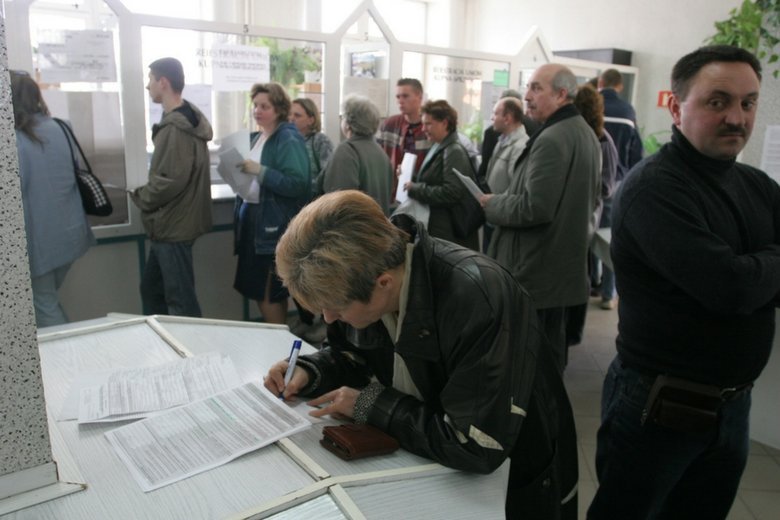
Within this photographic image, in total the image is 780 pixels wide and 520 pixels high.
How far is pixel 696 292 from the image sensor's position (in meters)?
1.45

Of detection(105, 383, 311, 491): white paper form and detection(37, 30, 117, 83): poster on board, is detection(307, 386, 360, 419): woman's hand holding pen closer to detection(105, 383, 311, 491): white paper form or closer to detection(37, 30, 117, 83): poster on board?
detection(105, 383, 311, 491): white paper form

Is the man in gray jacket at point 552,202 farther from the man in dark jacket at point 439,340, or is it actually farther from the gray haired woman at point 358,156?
the man in dark jacket at point 439,340

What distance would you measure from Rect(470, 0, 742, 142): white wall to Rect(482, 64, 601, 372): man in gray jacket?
17.3ft

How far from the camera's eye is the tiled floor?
8.14 ft

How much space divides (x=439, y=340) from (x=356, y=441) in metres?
0.25

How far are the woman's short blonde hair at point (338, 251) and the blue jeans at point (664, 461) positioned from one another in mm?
798

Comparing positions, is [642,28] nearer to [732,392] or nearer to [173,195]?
[173,195]

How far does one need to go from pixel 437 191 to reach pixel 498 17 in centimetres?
784

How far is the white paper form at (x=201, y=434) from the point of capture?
1130mm

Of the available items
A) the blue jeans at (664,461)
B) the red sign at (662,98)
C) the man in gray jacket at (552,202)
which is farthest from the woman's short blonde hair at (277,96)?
the red sign at (662,98)

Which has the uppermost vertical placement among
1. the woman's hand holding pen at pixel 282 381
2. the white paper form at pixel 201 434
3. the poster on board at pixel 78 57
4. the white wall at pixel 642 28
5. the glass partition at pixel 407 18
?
the glass partition at pixel 407 18

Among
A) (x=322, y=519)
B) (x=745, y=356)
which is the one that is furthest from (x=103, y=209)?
(x=745, y=356)

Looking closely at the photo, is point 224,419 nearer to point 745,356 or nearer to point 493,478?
point 493,478

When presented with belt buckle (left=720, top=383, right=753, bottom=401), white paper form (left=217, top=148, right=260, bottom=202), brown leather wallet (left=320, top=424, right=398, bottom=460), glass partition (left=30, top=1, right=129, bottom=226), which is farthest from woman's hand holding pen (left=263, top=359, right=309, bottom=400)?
glass partition (left=30, top=1, right=129, bottom=226)
